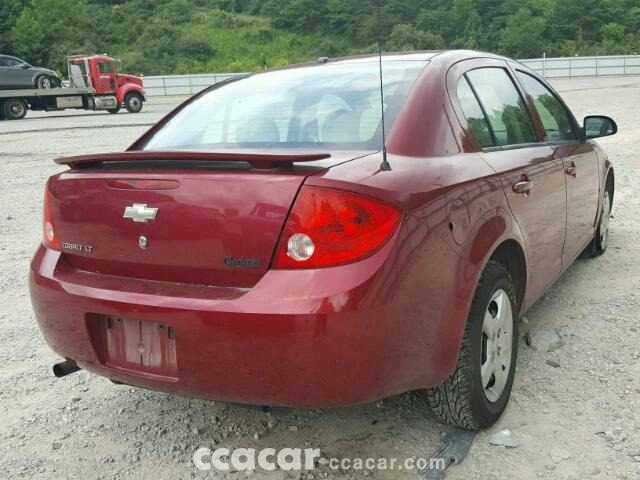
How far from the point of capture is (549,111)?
3891 millimetres

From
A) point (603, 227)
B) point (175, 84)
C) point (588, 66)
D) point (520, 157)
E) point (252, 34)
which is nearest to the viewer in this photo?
point (520, 157)

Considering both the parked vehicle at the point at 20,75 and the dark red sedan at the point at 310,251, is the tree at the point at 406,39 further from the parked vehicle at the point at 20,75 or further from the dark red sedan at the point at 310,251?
the parked vehicle at the point at 20,75

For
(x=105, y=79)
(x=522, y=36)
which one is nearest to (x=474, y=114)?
(x=105, y=79)

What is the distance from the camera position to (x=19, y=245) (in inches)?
237

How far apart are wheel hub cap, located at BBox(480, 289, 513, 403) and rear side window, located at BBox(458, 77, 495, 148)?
700 mm

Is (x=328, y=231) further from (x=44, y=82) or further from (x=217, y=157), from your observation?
(x=44, y=82)

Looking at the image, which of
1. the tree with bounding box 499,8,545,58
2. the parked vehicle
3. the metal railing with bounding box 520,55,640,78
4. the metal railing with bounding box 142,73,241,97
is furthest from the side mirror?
the tree with bounding box 499,8,545,58

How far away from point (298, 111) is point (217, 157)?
75 centimetres

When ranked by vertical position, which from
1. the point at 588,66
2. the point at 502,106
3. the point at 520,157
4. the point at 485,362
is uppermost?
the point at 502,106

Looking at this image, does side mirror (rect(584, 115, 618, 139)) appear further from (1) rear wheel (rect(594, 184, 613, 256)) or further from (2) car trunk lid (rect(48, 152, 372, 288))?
(2) car trunk lid (rect(48, 152, 372, 288))

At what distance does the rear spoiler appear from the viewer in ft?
6.78

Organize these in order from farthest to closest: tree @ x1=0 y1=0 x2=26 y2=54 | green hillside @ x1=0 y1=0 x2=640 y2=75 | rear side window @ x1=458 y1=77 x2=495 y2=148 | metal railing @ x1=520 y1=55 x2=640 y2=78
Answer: tree @ x1=0 y1=0 x2=26 y2=54 < green hillside @ x1=0 y1=0 x2=640 y2=75 < metal railing @ x1=520 y1=55 x2=640 y2=78 < rear side window @ x1=458 y1=77 x2=495 y2=148

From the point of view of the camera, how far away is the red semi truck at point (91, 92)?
26344 millimetres

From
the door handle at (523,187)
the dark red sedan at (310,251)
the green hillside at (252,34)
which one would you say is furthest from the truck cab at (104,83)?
the green hillside at (252,34)
